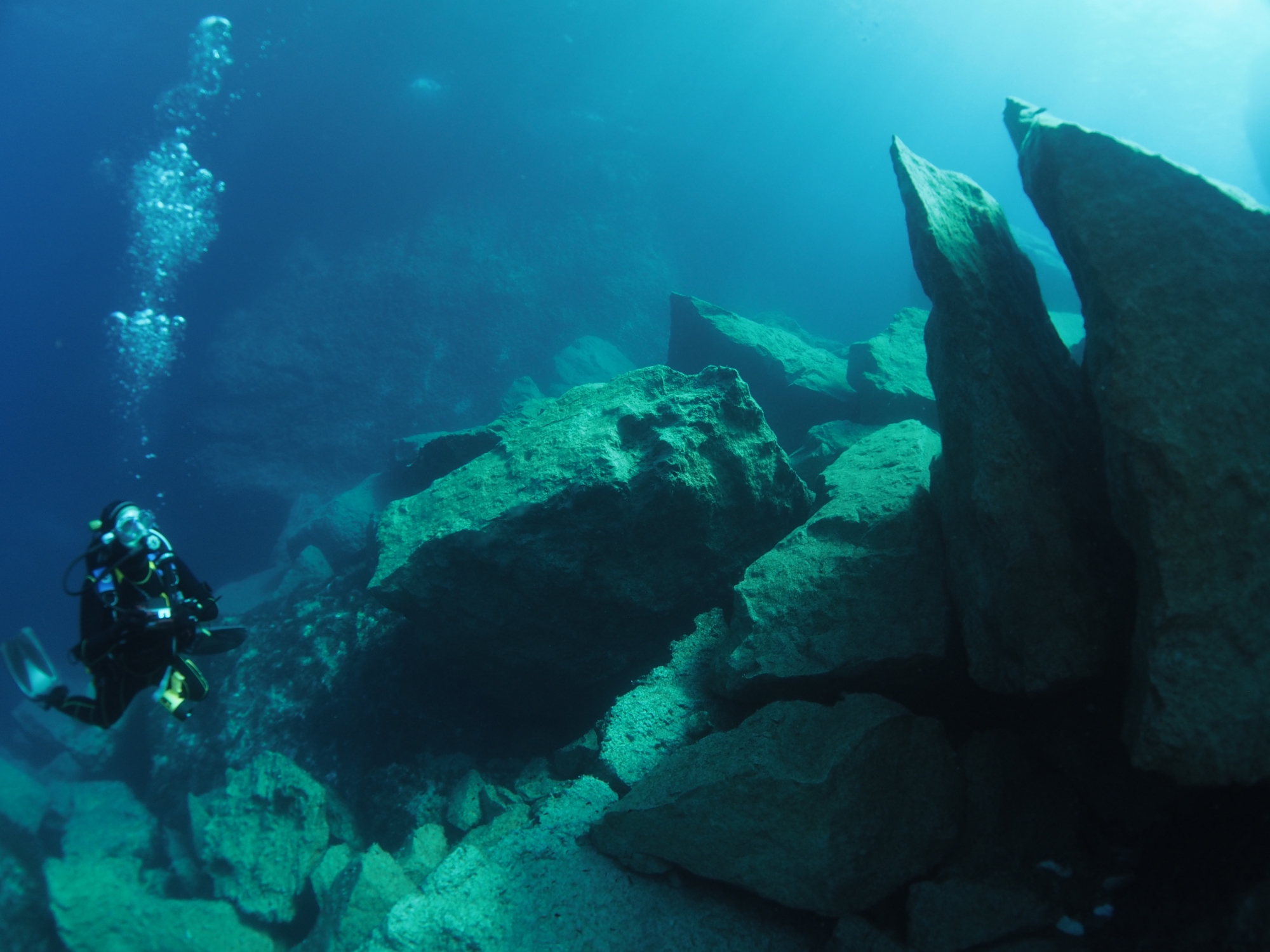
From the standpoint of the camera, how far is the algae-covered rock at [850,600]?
2592mm

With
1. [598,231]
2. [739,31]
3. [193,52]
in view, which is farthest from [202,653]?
[739,31]

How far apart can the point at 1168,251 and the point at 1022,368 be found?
646mm

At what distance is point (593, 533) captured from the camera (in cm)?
347

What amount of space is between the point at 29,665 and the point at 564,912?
2.89 meters

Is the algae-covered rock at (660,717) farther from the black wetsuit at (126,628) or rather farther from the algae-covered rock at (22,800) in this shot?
the algae-covered rock at (22,800)

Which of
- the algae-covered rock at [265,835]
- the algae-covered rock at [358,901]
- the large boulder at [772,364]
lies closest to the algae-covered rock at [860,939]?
the algae-covered rock at [358,901]

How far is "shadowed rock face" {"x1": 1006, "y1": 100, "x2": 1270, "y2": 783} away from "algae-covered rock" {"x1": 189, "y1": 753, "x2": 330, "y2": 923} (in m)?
5.30

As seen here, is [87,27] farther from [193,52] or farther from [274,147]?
[274,147]

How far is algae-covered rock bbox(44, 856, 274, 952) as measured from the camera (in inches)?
156

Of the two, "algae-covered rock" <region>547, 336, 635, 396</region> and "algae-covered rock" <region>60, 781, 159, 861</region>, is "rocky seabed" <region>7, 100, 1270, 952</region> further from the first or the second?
"algae-covered rock" <region>547, 336, 635, 396</region>

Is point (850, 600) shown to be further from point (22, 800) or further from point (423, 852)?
point (22, 800)

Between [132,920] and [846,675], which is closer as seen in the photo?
[846,675]

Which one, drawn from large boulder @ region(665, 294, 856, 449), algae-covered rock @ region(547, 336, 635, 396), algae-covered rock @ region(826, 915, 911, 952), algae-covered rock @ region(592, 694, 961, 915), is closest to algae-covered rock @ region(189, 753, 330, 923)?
algae-covered rock @ region(592, 694, 961, 915)

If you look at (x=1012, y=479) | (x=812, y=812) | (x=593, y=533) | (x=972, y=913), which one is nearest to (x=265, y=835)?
→ (x=593, y=533)
